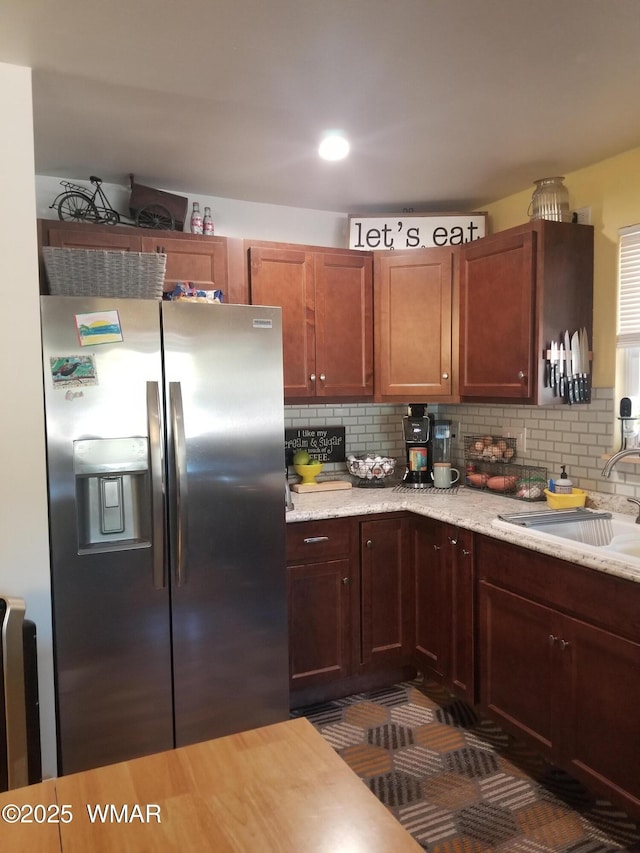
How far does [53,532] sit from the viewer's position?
84.2 inches

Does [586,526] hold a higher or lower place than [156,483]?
lower

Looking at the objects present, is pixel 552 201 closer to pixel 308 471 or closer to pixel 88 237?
pixel 308 471

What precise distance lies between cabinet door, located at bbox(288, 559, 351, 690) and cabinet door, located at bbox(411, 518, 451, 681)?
0.36 m

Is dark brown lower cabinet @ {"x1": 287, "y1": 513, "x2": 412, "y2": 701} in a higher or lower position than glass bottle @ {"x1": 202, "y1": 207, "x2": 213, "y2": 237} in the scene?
lower

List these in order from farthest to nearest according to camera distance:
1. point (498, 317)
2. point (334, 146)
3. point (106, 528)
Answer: point (498, 317) < point (334, 146) < point (106, 528)

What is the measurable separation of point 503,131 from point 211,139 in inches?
46.0

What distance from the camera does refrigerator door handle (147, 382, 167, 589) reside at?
7.34 ft

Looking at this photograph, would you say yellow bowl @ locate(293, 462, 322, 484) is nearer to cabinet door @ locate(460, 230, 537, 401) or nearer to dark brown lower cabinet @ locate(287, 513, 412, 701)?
dark brown lower cabinet @ locate(287, 513, 412, 701)

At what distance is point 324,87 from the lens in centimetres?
201

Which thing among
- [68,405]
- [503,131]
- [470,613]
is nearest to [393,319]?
[503,131]

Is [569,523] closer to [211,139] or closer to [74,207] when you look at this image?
[211,139]

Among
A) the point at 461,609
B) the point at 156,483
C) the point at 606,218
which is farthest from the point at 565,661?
the point at 606,218

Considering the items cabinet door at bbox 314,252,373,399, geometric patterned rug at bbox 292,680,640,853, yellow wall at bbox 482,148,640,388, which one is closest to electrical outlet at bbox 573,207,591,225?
yellow wall at bbox 482,148,640,388

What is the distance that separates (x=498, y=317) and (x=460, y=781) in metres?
2.00
